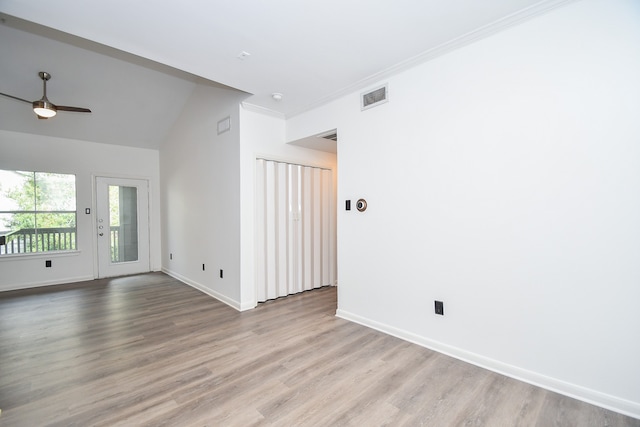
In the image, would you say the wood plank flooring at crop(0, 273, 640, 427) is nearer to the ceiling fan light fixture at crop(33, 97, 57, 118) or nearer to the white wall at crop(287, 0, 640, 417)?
the white wall at crop(287, 0, 640, 417)

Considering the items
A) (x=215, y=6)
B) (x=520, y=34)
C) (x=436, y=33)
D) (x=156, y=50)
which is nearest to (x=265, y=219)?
(x=156, y=50)

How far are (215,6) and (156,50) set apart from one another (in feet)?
2.77

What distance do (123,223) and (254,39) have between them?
16.6 feet

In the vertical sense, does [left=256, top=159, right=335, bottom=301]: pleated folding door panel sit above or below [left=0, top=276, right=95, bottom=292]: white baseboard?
above

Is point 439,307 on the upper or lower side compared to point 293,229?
lower

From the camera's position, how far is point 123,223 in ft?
18.6

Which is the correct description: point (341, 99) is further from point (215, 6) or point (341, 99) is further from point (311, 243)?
point (311, 243)

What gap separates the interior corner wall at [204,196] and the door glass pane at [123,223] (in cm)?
59

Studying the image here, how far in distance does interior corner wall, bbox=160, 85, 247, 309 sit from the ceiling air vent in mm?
1512

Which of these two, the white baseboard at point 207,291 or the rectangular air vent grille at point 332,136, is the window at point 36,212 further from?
the rectangular air vent grille at point 332,136

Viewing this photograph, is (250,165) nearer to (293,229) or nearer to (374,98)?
(293,229)

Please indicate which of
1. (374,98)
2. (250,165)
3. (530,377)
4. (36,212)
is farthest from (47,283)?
(530,377)

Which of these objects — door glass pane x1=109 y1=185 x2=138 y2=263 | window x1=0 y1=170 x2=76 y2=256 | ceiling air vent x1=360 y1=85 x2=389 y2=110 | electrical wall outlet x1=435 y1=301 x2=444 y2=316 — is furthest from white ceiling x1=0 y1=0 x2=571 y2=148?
electrical wall outlet x1=435 y1=301 x2=444 y2=316

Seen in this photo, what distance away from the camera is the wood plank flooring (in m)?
1.72
